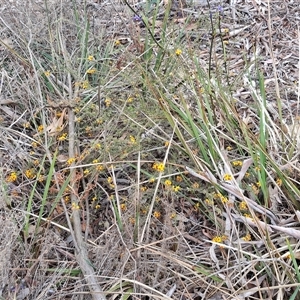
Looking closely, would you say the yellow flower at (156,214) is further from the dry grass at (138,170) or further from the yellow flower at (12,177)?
the yellow flower at (12,177)

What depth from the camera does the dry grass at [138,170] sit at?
150 cm

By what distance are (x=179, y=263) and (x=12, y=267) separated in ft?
1.64

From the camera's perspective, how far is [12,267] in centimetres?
155

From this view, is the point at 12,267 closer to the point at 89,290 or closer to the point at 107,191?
the point at 89,290

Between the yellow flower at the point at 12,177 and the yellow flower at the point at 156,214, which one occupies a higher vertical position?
the yellow flower at the point at 12,177

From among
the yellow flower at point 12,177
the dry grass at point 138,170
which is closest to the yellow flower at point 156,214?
the dry grass at point 138,170

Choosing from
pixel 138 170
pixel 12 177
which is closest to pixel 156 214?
pixel 138 170

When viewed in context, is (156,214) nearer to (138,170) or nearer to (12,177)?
(138,170)

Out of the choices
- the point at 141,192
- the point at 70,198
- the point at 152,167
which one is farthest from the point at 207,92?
the point at 70,198

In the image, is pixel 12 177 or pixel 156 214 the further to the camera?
pixel 12 177

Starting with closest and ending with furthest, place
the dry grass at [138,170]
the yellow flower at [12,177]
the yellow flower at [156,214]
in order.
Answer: the dry grass at [138,170], the yellow flower at [156,214], the yellow flower at [12,177]

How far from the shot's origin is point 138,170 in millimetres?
1631

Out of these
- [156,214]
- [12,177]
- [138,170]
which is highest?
[12,177]

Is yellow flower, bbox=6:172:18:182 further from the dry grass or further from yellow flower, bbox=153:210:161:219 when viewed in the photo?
yellow flower, bbox=153:210:161:219
